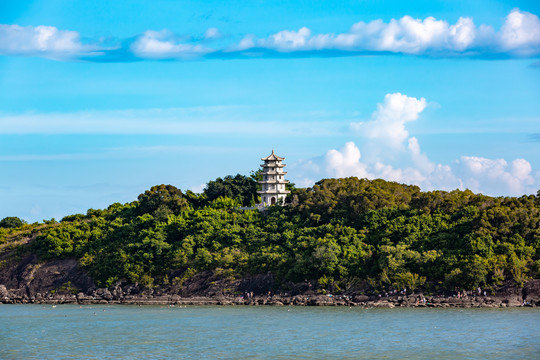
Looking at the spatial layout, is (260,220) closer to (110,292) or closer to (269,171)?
(269,171)

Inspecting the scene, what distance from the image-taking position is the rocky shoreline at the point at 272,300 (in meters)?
54.0

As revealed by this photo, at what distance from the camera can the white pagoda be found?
81.1m

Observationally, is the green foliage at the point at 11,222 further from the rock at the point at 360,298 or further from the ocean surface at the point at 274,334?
the rock at the point at 360,298

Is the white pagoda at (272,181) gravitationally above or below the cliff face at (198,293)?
above

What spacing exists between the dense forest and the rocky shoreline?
1.45 meters

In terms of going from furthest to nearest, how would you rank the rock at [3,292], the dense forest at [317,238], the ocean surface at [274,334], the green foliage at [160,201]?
1. the green foliage at [160,201]
2. the rock at [3,292]
3. the dense forest at [317,238]
4. the ocean surface at [274,334]

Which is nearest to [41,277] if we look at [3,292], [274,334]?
[3,292]

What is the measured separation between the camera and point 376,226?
64438mm

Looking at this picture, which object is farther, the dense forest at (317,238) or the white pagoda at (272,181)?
the white pagoda at (272,181)

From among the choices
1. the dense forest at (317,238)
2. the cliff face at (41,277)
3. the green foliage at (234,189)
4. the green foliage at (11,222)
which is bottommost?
the cliff face at (41,277)

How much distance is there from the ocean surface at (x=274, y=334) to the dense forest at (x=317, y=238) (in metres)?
5.42

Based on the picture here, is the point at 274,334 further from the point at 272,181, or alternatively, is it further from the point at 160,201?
the point at 272,181

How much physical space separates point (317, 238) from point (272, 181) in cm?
1638

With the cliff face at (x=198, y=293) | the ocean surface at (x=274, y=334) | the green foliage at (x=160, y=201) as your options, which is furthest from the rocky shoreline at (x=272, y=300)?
the green foliage at (x=160, y=201)
